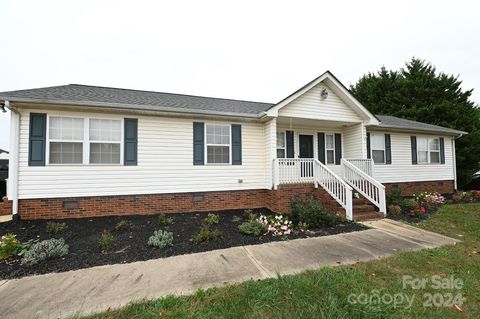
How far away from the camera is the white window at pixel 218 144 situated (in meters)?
7.88

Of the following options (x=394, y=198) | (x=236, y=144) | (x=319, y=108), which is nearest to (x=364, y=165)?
(x=394, y=198)

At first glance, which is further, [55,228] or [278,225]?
[278,225]

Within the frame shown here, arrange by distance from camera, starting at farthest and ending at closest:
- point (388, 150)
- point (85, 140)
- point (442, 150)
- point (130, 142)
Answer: point (442, 150) < point (388, 150) < point (130, 142) < point (85, 140)

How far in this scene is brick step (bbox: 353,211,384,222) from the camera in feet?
22.6

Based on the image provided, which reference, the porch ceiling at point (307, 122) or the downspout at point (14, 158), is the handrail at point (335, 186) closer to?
the porch ceiling at point (307, 122)

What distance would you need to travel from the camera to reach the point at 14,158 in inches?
234

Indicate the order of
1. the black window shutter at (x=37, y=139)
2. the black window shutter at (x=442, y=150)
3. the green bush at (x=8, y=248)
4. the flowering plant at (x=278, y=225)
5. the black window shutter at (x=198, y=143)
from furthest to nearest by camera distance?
the black window shutter at (x=442, y=150) → the black window shutter at (x=198, y=143) → the black window shutter at (x=37, y=139) → the flowering plant at (x=278, y=225) → the green bush at (x=8, y=248)

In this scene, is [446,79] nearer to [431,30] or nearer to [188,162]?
[431,30]

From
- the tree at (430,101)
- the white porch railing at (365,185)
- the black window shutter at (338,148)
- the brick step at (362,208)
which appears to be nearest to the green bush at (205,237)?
the brick step at (362,208)

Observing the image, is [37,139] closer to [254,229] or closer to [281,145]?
[254,229]

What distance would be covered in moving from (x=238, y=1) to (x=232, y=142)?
8041 mm

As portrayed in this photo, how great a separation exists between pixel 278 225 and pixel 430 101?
2136cm

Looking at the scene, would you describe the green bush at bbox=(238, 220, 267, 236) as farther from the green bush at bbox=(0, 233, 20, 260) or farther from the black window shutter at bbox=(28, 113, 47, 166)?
the black window shutter at bbox=(28, 113, 47, 166)

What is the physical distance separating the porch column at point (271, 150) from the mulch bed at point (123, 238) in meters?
1.85
